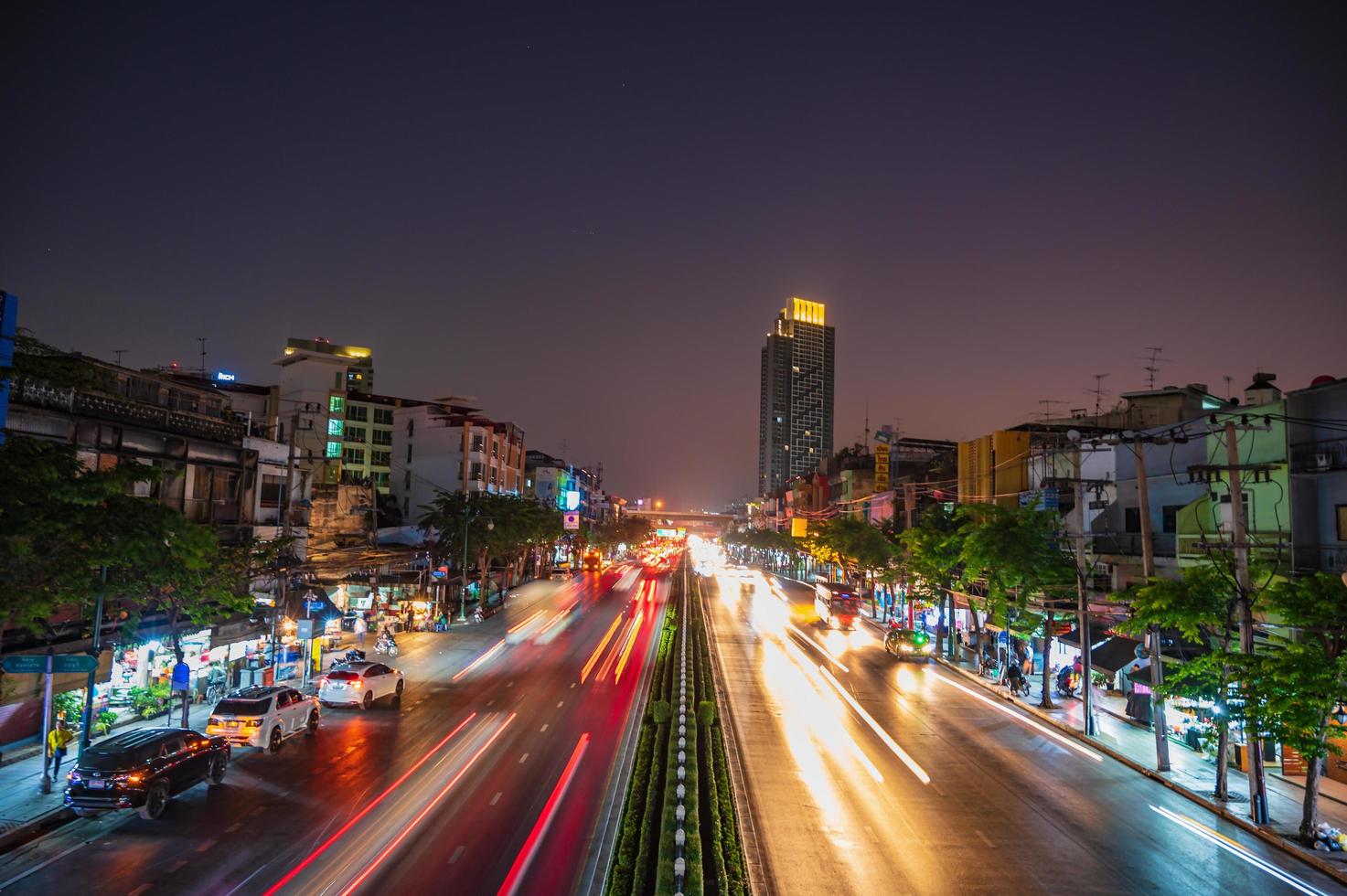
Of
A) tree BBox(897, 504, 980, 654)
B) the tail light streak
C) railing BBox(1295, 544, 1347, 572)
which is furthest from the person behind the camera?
tree BBox(897, 504, 980, 654)

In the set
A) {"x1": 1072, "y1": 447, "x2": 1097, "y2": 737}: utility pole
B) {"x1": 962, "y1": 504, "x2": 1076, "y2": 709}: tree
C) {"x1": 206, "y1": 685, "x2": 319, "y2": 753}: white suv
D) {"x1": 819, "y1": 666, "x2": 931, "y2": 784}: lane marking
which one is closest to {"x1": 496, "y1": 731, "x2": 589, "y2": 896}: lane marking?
{"x1": 206, "y1": 685, "x2": 319, "y2": 753}: white suv

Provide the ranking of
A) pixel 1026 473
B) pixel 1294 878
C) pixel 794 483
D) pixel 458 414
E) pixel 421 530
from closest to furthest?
pixel 1294 878
pixel 1026 473
pixel 421 530
pixel 458 414
pixel 794 483

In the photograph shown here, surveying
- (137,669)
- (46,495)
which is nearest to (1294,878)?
(46,495)

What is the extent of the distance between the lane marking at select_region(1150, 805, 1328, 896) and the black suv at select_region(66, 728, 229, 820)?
2404 centimetres

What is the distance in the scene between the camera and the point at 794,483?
168750 millimetres

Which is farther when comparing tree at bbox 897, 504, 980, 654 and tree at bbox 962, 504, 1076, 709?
tree at bbox 897, 504, 980, 654

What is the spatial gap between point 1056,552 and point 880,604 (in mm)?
44552

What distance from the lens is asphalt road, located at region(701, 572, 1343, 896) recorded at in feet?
51.4

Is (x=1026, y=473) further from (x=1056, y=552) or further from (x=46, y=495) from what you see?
(x=46, y=495)

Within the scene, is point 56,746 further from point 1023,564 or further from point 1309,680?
point 1023,564

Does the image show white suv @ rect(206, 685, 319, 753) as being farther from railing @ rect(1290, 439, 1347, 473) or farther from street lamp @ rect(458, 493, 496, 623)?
street lamp @ rect(458, 493, 496, 623)

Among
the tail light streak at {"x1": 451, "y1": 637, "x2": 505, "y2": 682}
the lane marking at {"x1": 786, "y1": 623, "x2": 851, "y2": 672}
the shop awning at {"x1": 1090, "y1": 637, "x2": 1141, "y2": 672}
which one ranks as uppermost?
the shop awning at {"x1": 1090, "y1": 637, "x2": 1141, "y2": 672}

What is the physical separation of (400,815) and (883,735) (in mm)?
16357

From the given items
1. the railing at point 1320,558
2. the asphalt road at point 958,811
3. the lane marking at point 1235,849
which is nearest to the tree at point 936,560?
the asphalt road at point 958,811
